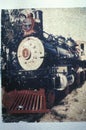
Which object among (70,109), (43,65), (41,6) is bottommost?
(70,109)

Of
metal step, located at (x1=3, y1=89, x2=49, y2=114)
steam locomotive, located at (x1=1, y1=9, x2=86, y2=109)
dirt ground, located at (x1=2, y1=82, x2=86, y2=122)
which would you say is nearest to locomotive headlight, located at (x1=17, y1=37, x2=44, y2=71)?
steam locomotive, located at (x1=1, y1=9, x2=86, y2=109)

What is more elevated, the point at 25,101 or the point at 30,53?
the point at 30,53

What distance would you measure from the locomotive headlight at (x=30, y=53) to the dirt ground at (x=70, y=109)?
0.29 metres

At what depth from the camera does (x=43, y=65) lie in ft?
5.01

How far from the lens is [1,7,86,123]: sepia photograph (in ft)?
4.94

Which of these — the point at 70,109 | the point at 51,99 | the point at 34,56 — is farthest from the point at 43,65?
the point at 70,109

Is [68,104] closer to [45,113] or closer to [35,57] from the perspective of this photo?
[45,113]

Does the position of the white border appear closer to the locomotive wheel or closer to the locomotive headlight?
the locomotive wheel

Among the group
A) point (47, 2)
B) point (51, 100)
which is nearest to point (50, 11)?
point (47, 2)

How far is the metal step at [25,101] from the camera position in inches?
59.4

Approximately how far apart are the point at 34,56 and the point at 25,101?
29cm

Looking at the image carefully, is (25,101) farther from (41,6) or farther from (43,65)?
(41,6)

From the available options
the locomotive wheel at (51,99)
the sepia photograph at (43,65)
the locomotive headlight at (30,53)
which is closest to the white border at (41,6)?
the sepia photograph at (43,65)

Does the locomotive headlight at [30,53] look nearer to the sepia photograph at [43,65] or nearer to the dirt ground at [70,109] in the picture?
the sepia photograph at [43,65]
